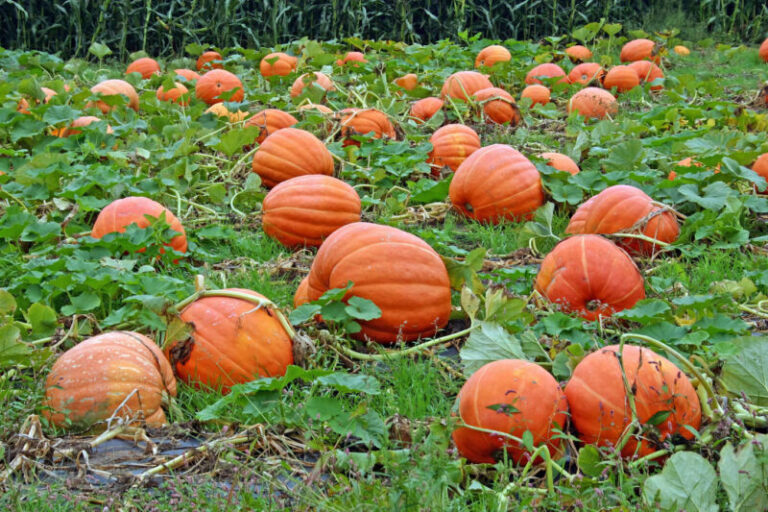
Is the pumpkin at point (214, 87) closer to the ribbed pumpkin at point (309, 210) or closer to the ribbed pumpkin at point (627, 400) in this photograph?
the ribbed pumpkin at point (309, 210)

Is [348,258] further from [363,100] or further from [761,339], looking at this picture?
[363,100]

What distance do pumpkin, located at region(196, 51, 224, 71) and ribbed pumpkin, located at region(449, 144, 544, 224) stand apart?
5.25 metres

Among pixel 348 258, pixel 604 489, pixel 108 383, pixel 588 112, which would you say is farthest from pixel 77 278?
pixel 588 112

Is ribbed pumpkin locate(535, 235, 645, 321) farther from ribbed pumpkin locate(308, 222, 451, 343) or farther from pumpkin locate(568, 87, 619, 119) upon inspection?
pumpkin locate(568, 87, 619, 119)

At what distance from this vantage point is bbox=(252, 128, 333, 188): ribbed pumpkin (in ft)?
15.5

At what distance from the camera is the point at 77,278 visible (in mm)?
3068

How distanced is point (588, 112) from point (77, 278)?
4.54 m

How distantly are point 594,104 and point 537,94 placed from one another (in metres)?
0.71

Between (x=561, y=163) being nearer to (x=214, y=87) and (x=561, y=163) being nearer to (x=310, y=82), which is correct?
(x=310, y=82)

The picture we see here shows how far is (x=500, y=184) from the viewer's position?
4.18 m

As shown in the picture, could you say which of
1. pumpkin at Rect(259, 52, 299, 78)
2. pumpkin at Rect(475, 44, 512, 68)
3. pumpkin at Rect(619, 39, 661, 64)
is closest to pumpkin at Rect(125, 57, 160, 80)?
pumpkin at Rect(259, 52, 299, 78)

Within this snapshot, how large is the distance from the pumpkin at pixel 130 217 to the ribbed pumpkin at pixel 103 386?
1.24 meters

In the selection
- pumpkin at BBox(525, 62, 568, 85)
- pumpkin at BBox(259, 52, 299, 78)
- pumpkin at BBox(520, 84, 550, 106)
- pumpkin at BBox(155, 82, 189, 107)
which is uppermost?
pumpkin at BBox(525, 62, 568, 85)

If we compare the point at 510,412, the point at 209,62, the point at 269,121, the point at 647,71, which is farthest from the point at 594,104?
the point at 510,412
